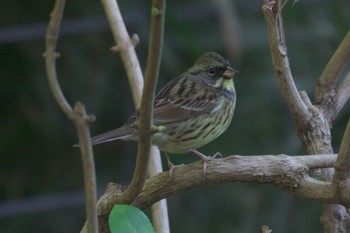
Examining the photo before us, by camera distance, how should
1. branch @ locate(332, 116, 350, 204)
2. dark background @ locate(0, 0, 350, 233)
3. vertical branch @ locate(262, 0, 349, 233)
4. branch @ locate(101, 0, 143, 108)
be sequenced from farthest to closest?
dark background @ locate(0, 0, 350, 233), branch @ locate(101, 0, 143, 108), vertical branch @ locate(262, 0, 349, 233), branch @ locate(332, 116, 350, 204)

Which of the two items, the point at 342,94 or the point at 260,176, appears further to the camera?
the point at 342,94

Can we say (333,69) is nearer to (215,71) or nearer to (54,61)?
(215,71)

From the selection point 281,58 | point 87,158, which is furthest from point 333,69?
point 87,158

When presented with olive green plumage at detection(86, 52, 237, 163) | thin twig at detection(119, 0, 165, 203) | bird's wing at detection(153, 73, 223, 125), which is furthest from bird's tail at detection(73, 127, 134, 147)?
thin twig at detection(119, 0, 165, 203)

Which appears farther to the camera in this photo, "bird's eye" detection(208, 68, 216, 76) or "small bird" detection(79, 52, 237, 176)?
"bird's eye" detection(208, 68, 216, 76)

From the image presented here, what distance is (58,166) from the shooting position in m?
4.87

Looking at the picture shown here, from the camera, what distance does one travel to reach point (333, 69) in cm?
246

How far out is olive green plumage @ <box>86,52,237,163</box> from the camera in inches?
120

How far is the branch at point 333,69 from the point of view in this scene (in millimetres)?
2424

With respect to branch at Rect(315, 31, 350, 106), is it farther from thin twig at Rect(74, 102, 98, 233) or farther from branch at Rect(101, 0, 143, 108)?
thin twig at Rect(74, 102, 98, 233)

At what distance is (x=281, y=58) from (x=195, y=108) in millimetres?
915

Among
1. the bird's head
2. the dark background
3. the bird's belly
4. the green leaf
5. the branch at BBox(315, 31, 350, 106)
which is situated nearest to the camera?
the green leaf

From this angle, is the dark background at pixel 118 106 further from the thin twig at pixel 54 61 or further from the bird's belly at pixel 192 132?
the thin twig at pixel 54 61

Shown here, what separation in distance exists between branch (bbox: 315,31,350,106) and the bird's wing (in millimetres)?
688
